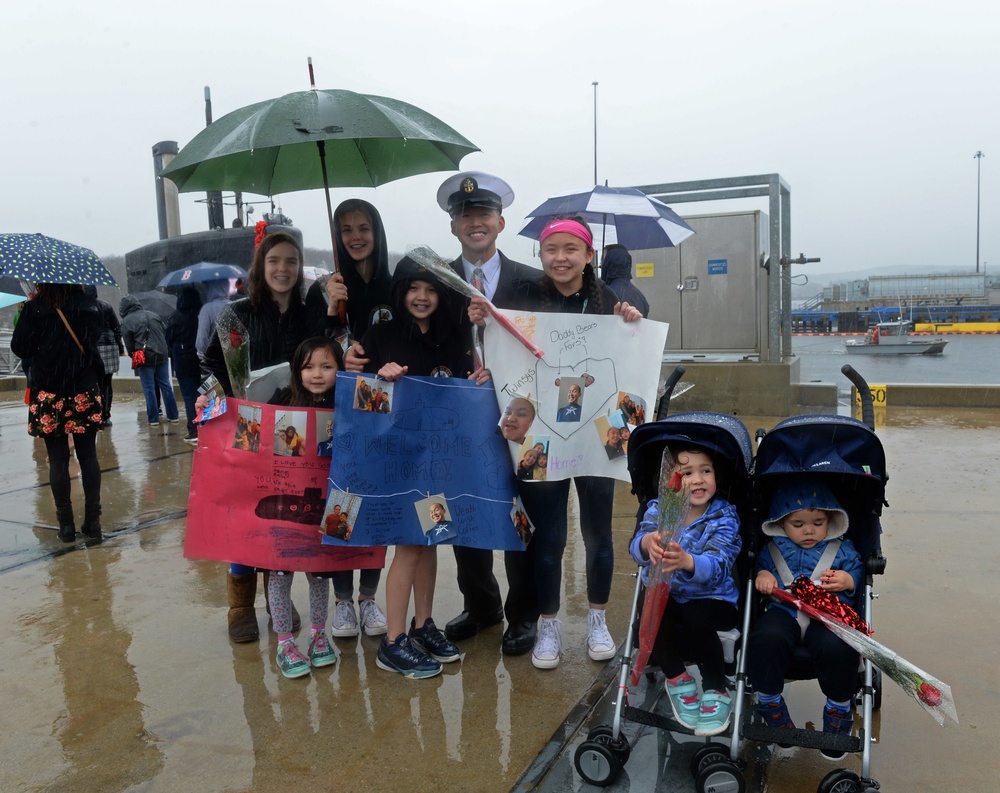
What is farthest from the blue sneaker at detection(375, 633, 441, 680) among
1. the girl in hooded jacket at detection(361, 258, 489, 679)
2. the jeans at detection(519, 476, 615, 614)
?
the jeans at detection(519, 476, 615, 614)

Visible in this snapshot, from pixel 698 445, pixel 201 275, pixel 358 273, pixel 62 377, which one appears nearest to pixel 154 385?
pixel 201 275

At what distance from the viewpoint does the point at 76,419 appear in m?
5.34

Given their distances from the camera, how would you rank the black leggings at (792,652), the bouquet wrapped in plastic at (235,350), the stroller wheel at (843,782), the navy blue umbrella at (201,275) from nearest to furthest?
the stroller wheel at (843,782) < the black leggings at (792,652) < the bouquet wrapped in plastic at (235,350) < the navy blue umbrella at (201,275)

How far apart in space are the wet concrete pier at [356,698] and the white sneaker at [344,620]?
0.25 ft

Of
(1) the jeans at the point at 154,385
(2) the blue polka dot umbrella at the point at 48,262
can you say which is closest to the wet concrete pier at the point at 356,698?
(2) the blue polka dot umbrella at the point at 48,262

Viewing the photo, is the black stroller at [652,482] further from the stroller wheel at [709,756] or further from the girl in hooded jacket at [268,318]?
the girl in hooded jacket at [268,318]

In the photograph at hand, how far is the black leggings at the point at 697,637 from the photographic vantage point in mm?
2723

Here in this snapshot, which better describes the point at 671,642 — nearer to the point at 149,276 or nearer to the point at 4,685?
the point at 4,685

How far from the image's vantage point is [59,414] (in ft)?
17.3

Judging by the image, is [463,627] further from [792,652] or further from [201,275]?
[201,275]

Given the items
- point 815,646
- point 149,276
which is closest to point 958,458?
point 815,646

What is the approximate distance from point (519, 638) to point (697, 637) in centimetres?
106

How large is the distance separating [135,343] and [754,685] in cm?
889

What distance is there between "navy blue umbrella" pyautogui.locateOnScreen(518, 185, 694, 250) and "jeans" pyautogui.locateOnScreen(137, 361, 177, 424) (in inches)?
191
